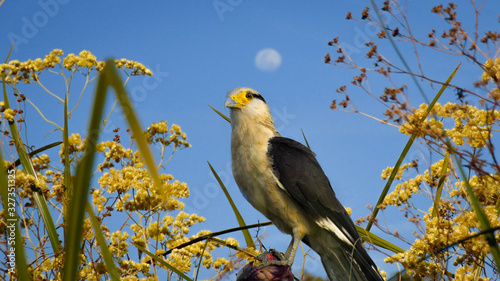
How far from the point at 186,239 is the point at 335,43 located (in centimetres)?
161

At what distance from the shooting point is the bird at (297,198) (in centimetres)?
316

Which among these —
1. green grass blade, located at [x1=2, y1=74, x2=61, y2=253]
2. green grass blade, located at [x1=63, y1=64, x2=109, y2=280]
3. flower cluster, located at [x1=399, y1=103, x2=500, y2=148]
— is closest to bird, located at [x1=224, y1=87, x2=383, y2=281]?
flower cluster, located at [x1=399, y1=103, x2=500, y2=148]

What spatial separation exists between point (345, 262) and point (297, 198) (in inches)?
23.9

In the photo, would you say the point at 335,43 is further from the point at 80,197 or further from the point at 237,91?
the point at 80,197

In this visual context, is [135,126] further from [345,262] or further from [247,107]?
[247,107]

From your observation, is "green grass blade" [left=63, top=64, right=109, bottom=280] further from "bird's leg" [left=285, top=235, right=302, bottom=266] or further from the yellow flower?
the yellow flower

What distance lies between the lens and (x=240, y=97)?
3.77 m

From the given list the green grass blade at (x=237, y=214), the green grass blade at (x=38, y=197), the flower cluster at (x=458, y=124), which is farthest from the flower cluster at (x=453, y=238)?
the green grass blade at (x=38, y=197)

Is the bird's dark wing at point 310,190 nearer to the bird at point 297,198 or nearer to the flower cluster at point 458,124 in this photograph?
the bird at point 297,198

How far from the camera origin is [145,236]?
3.09 metres

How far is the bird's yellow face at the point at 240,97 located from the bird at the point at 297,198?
0.23m

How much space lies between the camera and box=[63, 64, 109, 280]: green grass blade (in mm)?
1045

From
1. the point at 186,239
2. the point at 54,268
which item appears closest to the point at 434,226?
the point at 186,239

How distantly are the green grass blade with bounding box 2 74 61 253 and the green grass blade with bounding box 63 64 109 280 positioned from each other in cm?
200
